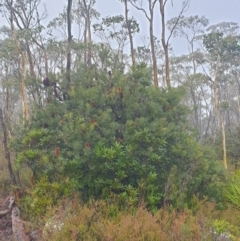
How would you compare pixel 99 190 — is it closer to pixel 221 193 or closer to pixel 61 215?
pixel 61 215

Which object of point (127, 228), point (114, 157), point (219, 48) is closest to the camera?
point (127, 228)

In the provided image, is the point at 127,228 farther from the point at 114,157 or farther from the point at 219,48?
the point at 219,48

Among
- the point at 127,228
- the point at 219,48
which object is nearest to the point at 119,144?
the point at 127,228

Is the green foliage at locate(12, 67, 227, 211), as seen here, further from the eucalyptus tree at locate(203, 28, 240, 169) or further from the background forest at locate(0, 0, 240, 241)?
the eucalyptus tree at locate(203, 28, 240, 169)

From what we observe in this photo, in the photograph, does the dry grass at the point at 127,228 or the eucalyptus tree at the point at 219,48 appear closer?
the dry grass at the point at 127,228

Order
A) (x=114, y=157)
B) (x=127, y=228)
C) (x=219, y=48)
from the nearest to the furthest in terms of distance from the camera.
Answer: (x=127, y=228)
(x=114, y=157)
(x=219, y=48)

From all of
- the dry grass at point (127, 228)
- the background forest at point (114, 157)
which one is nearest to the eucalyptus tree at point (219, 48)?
the background forest at point (114, 157)

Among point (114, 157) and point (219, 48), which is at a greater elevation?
point (219, 48)

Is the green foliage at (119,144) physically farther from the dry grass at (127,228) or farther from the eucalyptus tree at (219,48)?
the eucalyptus tree at (219,48)

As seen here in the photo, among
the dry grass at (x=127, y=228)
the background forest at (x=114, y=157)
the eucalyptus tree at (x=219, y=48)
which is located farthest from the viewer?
the eucalyptus tree at (x=219, y=48)

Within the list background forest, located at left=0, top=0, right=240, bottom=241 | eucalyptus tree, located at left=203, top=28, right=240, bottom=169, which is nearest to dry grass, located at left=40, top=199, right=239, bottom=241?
background forest, located at left=0, top=0, right=240, bottom=241

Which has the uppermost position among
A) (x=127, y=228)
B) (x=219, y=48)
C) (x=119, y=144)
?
(x=219, y=48)

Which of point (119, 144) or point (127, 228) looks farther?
point (119, 144)

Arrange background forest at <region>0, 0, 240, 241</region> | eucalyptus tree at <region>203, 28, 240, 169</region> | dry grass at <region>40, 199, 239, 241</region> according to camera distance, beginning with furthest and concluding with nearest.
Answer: eucalyptus tree at <region>203, 28, 240, 169</region>
background forest at <region>0, 0, 240, 241</region>
dry grass at <region>40, 199, 239, 241</region>
